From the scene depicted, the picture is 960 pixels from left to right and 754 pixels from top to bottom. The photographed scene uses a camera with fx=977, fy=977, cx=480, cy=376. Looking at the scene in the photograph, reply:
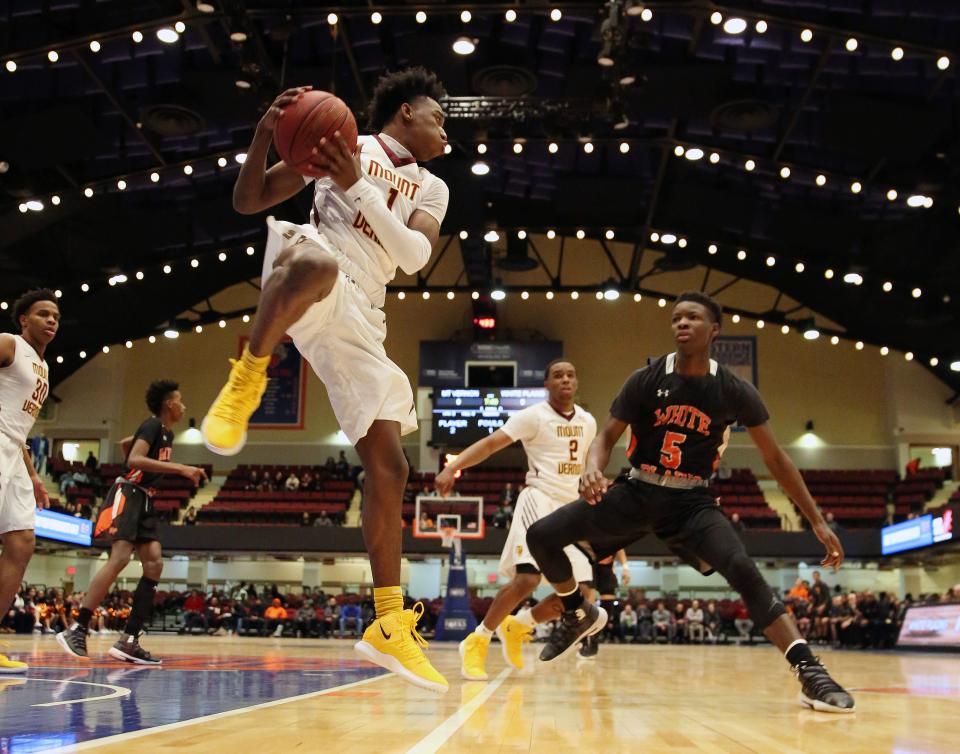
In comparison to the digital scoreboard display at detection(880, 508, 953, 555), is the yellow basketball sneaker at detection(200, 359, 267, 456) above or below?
below

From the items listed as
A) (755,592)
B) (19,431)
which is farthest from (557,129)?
(755,592)

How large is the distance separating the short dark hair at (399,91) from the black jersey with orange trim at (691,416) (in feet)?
5.47

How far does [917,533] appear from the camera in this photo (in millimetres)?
20609

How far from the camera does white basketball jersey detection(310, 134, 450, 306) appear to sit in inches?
130

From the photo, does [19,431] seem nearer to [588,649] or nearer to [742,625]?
[588,649]

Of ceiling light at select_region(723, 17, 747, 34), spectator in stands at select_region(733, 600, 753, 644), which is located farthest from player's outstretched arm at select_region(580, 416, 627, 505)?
spectator in stands at select_region(733, 600, 753, 644)

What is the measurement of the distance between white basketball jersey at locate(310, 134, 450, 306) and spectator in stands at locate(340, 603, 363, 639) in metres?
Answer: 18.5

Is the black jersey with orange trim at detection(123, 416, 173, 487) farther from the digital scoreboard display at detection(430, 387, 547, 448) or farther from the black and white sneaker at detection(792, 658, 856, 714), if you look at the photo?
the digital scoreboard display at detection(430, 387, 547, 448)

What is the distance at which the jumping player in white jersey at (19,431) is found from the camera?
504cm

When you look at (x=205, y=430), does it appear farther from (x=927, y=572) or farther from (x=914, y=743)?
(x=927, y=572)

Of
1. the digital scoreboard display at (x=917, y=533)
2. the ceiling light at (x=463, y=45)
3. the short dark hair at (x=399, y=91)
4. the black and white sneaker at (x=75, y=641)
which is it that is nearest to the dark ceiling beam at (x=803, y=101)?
the ceiling light at (x=463, y=45)

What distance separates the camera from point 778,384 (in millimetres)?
28500

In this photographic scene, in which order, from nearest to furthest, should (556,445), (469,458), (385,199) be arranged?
1. (385,199)
2. (469,458)
3. (556,445)

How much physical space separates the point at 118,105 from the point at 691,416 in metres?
14.0
